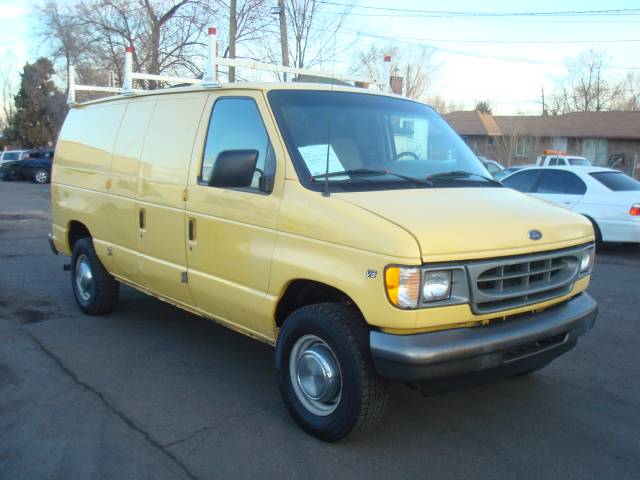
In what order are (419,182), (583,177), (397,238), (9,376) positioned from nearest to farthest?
(397,238) < (419,182) < (9,376) < (583,177)

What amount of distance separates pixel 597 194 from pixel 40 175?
3062 centimetres

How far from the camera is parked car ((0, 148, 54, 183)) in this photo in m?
34.1

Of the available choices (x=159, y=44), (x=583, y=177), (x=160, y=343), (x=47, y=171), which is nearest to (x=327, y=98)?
(x=160, y=343)

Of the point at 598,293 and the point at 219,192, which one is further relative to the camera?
the point at 598,293

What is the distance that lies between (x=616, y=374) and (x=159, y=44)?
2502 cm

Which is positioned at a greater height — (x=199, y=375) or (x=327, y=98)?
(x=327, y=98)

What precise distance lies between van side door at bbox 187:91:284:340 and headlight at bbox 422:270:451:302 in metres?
1.13

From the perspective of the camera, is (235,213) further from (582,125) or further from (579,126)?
(582,125)

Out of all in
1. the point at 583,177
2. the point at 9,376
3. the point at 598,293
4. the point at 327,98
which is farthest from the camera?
the point at 583,177

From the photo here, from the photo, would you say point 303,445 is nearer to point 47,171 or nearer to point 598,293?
point 598,293

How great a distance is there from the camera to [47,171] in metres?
34.2

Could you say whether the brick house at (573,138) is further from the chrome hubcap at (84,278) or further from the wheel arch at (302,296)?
the wheel arch at (302,296)

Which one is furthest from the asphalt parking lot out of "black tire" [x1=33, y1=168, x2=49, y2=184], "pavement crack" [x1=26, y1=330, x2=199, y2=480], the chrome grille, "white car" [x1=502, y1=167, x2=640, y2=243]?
"black tire" [x1=33, y1=168, x2=49, y2=184]

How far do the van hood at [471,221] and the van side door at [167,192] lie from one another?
161cm
